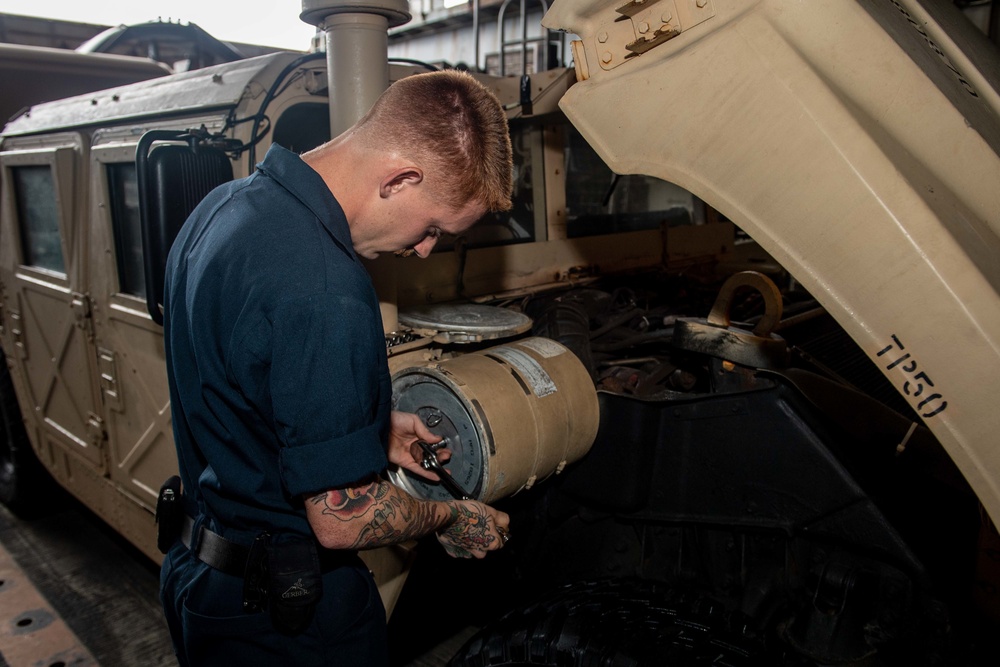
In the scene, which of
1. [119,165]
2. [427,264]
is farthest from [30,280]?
[427,264]

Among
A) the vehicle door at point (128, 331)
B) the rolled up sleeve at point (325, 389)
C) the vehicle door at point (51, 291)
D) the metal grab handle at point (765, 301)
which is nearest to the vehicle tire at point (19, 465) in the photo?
the vehicle door at point (51, 291)

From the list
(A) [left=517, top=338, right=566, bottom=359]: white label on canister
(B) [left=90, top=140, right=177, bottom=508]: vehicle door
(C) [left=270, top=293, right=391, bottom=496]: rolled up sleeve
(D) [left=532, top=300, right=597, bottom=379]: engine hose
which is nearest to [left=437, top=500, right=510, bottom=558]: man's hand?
(C) [left=270, top=293, right=391, bottom=496]: rolled up sleeve

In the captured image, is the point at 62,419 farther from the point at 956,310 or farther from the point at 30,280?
the point at 956,310

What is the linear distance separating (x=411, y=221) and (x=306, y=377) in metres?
0.42

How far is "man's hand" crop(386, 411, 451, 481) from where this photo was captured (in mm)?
2037

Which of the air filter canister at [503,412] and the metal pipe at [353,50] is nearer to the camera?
the air filter canister at [503,412]

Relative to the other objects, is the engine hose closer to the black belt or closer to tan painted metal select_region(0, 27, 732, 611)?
tan painted metal select_region(0, 27, 732, 611)

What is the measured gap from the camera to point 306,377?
1.28 meters

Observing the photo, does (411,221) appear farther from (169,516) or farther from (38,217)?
(38,217)

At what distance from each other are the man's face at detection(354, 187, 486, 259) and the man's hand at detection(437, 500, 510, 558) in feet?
2.11

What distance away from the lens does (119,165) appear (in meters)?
2.84

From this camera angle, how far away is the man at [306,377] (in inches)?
51.3

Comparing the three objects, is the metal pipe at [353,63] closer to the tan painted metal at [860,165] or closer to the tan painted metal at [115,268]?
the tan painted metal at [115,268]

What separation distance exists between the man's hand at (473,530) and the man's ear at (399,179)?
76cm
